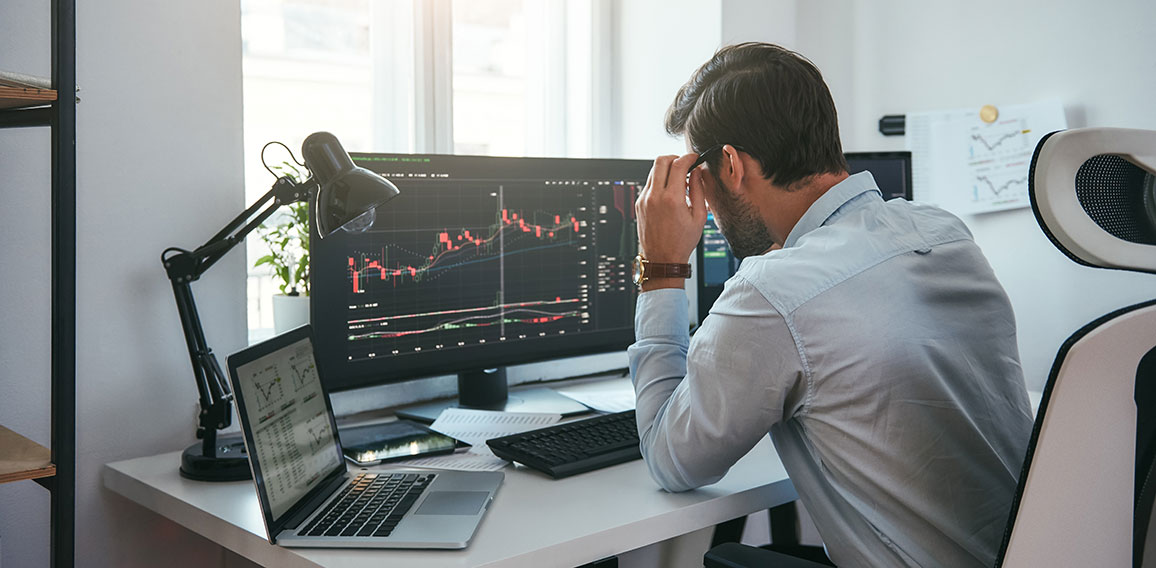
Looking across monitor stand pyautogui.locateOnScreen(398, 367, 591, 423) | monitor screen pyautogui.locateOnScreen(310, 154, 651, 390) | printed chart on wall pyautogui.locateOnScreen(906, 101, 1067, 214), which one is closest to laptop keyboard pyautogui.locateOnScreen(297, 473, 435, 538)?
monitor screen pyautogui.locateOnScreen(310, 154, 651, 390)

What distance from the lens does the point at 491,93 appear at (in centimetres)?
225

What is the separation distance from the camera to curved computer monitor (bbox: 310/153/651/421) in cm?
143

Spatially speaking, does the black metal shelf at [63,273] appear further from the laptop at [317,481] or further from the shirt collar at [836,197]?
the shirt collar at [836,197]

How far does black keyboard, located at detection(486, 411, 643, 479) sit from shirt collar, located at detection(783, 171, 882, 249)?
40 centimetres

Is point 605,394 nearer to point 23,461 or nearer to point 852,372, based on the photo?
point 852,372

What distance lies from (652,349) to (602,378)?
33.1 inches

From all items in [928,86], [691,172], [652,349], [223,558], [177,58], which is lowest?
[223,558]

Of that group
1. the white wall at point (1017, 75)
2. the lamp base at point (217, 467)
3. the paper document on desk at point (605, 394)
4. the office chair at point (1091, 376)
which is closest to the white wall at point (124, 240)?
the lamp base at point (217, 467)

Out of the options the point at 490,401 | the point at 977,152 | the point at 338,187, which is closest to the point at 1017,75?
the point at 977,152

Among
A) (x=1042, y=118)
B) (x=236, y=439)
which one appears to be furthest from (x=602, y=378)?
(x=1042, y=118)

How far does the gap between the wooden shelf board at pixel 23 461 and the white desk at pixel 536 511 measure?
0.18 metres

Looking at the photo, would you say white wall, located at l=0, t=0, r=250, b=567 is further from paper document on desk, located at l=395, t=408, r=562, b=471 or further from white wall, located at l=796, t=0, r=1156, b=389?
white wall, located at l=796, t=0, r=1156, b=389

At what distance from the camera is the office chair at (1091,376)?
69 cm

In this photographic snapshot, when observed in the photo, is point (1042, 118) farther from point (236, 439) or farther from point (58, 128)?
point (58, 128)
